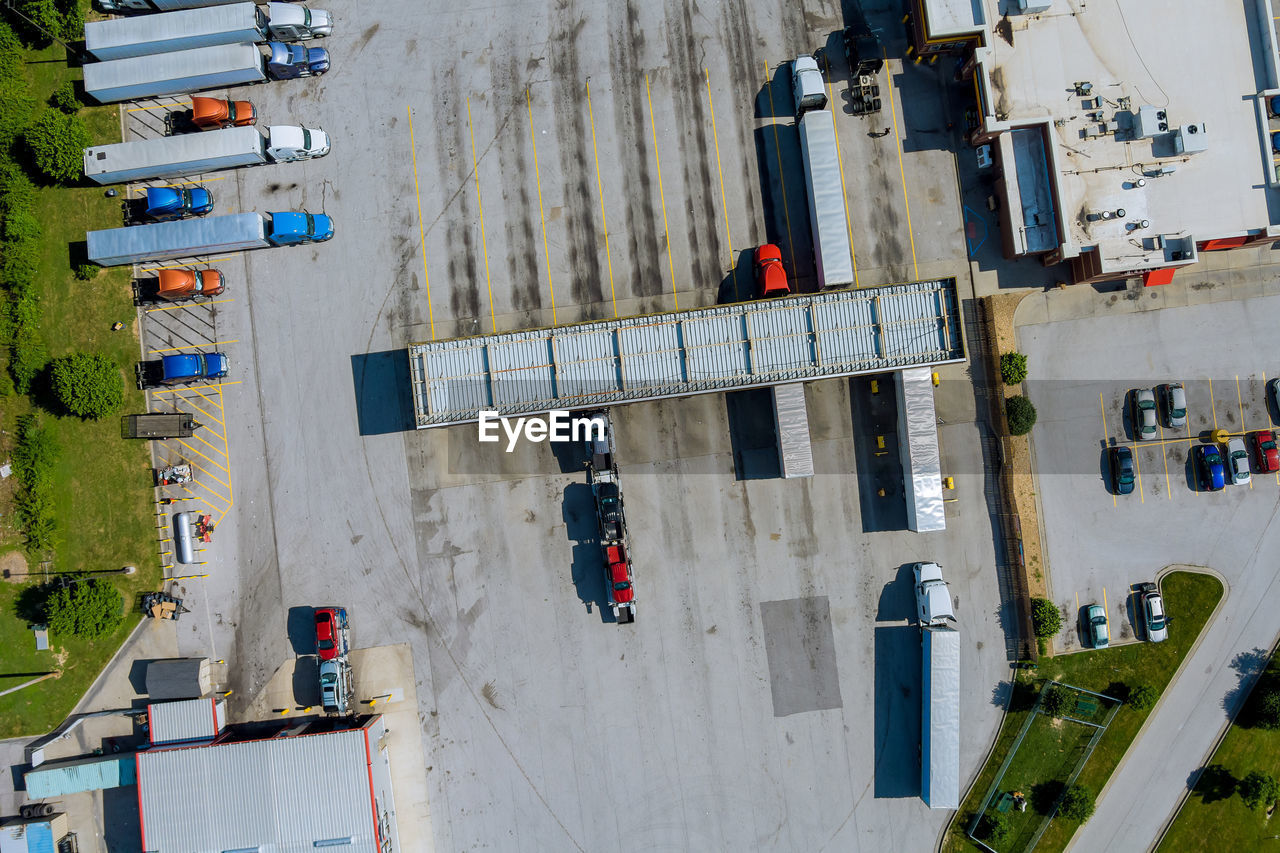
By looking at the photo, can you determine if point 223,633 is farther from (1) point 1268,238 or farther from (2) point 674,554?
(1) point 1268,238

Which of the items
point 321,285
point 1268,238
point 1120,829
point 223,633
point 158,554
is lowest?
point 1120,829

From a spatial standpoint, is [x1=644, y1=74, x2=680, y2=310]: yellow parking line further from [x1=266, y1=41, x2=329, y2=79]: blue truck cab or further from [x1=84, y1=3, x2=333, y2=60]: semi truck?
[x1=84, y1=3, x2=333, y2=60]: semi truck

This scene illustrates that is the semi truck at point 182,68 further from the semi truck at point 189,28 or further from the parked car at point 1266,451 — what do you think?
the parked car at point 1266,451

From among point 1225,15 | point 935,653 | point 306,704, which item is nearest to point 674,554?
point 935,653

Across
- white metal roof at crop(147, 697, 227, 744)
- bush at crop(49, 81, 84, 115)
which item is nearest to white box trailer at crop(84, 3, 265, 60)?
bush at crop(49, 81, 84, 115)

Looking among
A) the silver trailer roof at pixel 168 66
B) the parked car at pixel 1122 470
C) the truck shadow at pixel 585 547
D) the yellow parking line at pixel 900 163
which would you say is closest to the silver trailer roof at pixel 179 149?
the silver trailer roof at pixel 168 66

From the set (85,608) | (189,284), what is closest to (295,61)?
(189,284)
